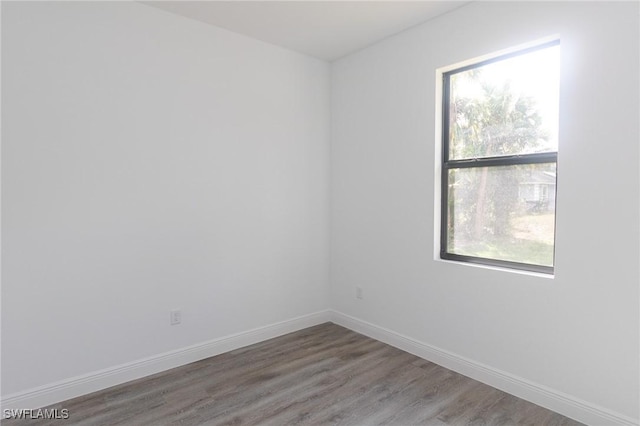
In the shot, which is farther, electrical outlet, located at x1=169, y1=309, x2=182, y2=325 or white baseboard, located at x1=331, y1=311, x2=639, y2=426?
electrical outlet, located at x1=169, y1=309, x2=182, y2=325

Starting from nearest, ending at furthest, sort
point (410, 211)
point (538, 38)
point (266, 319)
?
point (538, 38) < point (410, 211) < point (266, 319)

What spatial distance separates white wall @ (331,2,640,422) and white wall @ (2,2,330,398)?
65cm

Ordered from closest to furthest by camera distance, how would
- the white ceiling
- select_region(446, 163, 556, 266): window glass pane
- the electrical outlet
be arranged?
select_region(446, 163, 556, 266): window glass pane
the white ceiling
the electrical outlet

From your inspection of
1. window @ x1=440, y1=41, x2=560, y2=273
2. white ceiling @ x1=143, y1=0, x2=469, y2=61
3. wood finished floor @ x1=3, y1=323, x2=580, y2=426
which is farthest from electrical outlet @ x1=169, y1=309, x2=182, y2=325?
white ceiling @ x1=143, y1=0, x2=469, y2=61

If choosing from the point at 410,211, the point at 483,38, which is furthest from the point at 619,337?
the point at 483,38

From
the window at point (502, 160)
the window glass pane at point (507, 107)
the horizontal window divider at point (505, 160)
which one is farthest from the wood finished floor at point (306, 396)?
the window glass pane at point (507, 107)

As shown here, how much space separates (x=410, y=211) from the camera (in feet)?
10.4

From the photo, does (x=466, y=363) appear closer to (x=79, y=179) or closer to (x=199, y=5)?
(x=79, y=179)

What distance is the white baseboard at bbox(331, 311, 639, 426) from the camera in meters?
2.15

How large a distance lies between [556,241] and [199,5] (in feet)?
9.50

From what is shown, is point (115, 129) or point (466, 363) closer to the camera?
point (115, 129)

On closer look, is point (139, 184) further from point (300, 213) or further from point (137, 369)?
point (300, 213)

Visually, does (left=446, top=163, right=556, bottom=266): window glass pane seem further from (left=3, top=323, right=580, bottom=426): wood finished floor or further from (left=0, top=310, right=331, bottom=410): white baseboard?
(left=0, top=310, right=331, bottom=410): white baseboard

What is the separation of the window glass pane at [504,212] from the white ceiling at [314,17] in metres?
1.26
